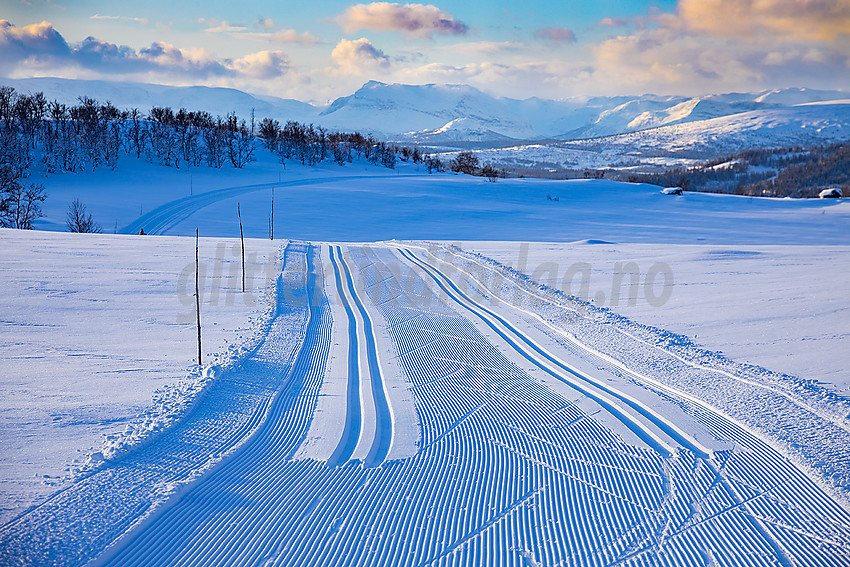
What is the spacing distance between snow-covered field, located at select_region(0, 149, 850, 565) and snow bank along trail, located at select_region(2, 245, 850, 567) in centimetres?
2

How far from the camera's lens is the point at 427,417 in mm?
6070

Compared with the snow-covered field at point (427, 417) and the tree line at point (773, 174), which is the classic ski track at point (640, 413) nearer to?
the snow-covered field at point (427, 417)

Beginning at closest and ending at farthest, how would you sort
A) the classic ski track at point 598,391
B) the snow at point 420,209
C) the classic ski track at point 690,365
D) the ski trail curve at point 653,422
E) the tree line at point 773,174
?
the ski trail curve at point 653,422 < the classic ski track at point 598,391 < the classic ski track at point 690,365 < the snow at point 420,209 < the tree line at point 773,174

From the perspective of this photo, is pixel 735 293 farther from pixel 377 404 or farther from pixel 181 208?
pixel 181 208

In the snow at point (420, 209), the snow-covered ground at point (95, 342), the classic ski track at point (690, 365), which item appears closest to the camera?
the snow-covered ground at point (95, 342)

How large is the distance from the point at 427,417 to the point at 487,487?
161cm

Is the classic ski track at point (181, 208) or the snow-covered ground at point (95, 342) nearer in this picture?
the snow-covered ground at point (95, 342)

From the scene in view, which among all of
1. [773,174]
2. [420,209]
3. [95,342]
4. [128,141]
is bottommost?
[95,342]

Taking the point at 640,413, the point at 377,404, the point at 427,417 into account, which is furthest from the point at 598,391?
the point at 377,404

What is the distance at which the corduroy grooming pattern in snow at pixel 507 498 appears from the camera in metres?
3.72

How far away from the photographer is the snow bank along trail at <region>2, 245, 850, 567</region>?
372cm

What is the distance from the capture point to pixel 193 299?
38.8ft

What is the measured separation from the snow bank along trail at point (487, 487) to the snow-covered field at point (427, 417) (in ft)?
0.08

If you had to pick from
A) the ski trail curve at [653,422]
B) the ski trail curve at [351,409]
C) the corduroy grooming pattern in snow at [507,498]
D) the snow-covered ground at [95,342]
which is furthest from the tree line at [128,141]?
the corduroy grooming pattern in snow at [507,498]
